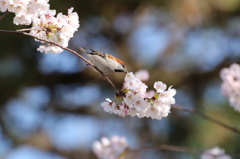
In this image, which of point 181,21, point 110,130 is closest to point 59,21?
point 181,21

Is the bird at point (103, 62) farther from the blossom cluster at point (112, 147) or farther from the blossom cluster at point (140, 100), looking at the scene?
the blossom cluster at point (112, 147)

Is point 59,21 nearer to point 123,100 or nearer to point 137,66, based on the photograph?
point 123,100

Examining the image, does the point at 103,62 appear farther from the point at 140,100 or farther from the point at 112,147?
the point at 112,147

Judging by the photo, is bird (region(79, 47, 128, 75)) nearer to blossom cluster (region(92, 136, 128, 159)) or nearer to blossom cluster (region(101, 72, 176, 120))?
blossom cluster (region(101, 72, 176, 120))

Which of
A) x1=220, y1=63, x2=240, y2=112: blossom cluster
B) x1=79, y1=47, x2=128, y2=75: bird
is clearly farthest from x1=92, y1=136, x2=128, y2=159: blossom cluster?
x1=79, y1=47, x2=128, y2=75: bird

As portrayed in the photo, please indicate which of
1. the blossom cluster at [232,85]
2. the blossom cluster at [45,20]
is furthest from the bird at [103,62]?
the blossom cluster at [232,85]

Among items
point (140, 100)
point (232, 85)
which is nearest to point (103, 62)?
point (140, 100)
